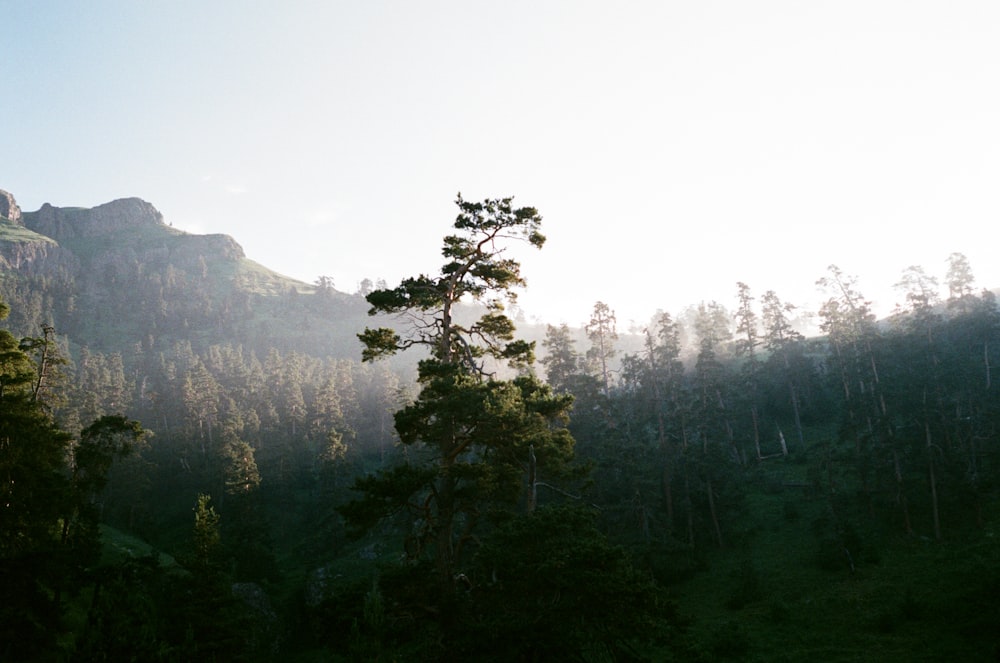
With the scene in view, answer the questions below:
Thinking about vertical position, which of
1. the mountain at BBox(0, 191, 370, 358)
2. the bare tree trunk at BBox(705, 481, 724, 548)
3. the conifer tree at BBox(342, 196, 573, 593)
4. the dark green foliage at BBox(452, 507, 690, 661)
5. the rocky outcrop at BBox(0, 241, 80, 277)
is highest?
the rocky outcrop at BBox(0, 241, 80, 277)

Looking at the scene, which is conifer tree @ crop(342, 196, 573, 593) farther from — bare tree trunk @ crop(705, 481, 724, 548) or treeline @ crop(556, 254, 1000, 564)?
bare tree trunk @ crop(705, 481, 724, 548)

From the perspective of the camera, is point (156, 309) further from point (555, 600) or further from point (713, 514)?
point (555, 600)

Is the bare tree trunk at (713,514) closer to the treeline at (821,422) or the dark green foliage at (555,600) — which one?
the treeline at (821,422)

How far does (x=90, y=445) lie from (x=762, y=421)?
211ft

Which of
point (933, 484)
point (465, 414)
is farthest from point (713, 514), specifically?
point (465, 414)

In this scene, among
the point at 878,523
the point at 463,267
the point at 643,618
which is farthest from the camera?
the point at 878,523

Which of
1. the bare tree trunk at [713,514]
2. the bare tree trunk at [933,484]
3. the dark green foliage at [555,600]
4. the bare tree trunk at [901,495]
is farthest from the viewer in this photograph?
the bare tree trunk at [713,514]

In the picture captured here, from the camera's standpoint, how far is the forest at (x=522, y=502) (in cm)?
1450

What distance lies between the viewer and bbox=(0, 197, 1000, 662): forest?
47.6 feet

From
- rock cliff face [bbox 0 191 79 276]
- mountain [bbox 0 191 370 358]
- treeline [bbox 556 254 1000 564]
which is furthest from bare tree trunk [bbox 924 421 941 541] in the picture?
rock cliff face [bbox 0 191 79 276]

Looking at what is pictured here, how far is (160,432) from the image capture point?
84250 mm

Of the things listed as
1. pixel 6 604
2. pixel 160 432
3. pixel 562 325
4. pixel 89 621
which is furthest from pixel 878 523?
pixel 160 432

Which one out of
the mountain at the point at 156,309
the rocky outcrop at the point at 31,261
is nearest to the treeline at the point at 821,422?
the mountain at the point at 156,309

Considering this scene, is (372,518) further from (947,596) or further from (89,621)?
(947,596)
